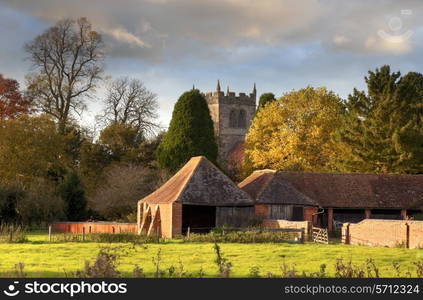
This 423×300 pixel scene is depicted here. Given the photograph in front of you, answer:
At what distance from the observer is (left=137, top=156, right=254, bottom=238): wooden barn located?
143 feet

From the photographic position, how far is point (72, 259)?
1017 inches

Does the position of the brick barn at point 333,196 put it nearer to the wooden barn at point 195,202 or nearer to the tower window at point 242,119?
the wooden barn at point 195,202

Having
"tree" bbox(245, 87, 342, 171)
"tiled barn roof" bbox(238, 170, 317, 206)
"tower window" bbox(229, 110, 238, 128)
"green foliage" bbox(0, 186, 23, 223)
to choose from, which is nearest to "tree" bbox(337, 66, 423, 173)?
"tree" bbox(245, 87, 342, 171)

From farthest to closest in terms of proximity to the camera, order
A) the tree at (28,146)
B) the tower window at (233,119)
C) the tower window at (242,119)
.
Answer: the tower window at (242,119)
the tower window at (233,119)
the tree at (28,146)

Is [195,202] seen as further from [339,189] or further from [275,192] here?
[339,189]

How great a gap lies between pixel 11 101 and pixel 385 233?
4107cm

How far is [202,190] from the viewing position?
4500cm

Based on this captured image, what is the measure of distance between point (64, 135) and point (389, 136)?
92.7ft

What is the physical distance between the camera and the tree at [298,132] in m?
62.0

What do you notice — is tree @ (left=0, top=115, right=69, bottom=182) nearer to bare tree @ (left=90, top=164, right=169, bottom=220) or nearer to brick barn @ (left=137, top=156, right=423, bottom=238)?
bare tree @ (left=90, top=164, right=169, bottom=220)

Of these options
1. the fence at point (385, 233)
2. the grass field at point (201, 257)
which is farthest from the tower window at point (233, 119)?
the grass field at point (201, 257)

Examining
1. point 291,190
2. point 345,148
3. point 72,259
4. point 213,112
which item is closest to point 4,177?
point 291,190
